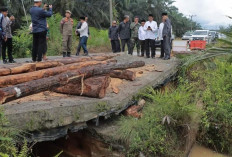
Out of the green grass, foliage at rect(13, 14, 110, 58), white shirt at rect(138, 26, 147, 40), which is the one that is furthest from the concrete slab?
foliage at rect(13, 14, 110, 58)

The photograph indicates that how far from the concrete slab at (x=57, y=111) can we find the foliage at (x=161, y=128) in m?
0.45

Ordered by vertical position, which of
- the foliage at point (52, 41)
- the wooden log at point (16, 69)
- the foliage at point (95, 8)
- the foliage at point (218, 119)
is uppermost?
the foliage at point (95, 8)

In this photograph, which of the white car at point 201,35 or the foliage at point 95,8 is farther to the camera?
the white car at point 201,35

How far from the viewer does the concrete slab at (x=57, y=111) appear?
12.7 feet

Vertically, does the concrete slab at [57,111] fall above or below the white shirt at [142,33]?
below

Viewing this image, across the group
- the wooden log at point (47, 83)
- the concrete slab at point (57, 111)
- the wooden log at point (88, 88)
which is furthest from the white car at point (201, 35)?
the wooden log at point (88, 88)

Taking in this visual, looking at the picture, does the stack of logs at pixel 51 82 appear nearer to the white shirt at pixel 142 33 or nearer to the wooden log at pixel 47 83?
the wooden log at pixel 47 83

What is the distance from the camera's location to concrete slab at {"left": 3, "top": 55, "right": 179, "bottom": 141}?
3861 millimetres

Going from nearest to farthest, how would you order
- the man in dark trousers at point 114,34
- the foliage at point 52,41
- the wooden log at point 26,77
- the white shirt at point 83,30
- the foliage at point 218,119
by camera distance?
1. the wooden log at point 26,77
2. the foliage at point 218,119
3. the white shirt at point 83,30
4. the man in dark trousers at point 114,34
5. the foliage at point 52,41

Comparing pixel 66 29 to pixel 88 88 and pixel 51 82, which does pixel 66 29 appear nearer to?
pixel 51 82

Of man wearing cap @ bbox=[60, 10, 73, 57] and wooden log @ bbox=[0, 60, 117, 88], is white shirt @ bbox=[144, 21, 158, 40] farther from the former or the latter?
wooden log @ bbox=[0, 60, 117, 88]

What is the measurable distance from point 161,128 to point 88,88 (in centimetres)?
144

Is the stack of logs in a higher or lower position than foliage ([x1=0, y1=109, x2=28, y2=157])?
higher

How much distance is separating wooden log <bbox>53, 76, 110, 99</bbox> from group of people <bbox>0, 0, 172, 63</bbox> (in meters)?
2.39
